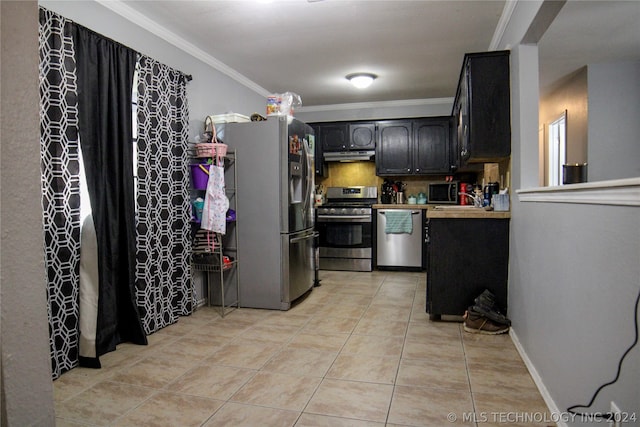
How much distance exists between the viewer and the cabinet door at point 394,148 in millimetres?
6008

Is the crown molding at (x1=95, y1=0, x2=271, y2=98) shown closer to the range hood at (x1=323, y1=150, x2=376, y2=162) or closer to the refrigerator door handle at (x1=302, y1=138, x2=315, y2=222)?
the refrigerator door handle at (x1=302, y1=138, x2=315, y2=222)

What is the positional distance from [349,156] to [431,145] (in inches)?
48.4

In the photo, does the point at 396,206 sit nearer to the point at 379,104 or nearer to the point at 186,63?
the point at 379,104

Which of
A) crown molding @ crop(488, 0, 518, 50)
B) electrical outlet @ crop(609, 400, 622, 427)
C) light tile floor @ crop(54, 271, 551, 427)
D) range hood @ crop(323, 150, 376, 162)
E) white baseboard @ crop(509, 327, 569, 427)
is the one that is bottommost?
light tile floor @ crop(54, 271, 551, 427)

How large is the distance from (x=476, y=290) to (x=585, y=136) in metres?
2.48

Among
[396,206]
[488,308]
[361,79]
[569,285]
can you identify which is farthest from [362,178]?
[569,285]

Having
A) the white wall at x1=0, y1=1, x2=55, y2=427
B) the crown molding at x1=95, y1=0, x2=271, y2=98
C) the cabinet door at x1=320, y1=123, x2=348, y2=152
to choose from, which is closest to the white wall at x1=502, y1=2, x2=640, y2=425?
the white wall at x1=0, y1=1, x2=55, y2=427

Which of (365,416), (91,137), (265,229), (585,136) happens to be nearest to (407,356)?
(365,416)

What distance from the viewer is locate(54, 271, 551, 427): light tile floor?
193cm

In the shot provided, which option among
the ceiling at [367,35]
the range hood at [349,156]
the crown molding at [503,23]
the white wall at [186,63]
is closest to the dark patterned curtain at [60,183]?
the white wall at [186,63]

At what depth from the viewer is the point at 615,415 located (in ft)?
3.95

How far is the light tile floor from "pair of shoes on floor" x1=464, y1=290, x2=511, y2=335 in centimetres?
8

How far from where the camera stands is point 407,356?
2.65m

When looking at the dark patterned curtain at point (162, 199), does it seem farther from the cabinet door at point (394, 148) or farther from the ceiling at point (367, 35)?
the cabinet door at point (394, 148)
